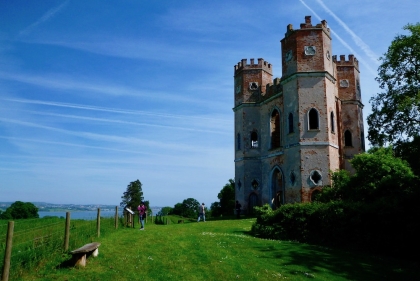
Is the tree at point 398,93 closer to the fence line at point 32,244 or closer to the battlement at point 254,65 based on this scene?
the battlement at point 254,65

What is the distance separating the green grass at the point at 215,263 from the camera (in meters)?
9.21

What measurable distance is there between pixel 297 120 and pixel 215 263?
19.7m

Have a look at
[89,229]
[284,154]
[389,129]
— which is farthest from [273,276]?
[389,129]

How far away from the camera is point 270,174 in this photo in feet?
106

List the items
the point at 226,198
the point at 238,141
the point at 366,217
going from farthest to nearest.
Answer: the point at 226,198, the point at 238,141, the point at 366,217

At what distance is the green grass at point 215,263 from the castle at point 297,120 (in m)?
13.8

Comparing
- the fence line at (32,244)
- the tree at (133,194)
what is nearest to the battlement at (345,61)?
the fence line at (32,244)

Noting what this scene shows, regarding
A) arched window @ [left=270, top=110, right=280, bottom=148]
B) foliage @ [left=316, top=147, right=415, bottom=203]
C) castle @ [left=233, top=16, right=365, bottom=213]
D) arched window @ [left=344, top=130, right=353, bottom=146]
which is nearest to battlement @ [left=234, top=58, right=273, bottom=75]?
castle @ [left=233, top=16, right=365, bottom=213]

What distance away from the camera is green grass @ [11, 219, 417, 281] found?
9211 mm

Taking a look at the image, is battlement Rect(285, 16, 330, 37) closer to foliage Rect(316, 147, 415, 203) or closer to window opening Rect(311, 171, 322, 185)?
foliage Rect(316, 147, 415, 203)

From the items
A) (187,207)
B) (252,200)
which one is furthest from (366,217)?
(187,207)

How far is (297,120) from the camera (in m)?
28.2

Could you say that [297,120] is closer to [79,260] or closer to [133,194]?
[79,260]

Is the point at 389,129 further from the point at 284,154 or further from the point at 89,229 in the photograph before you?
the point at 89,229
